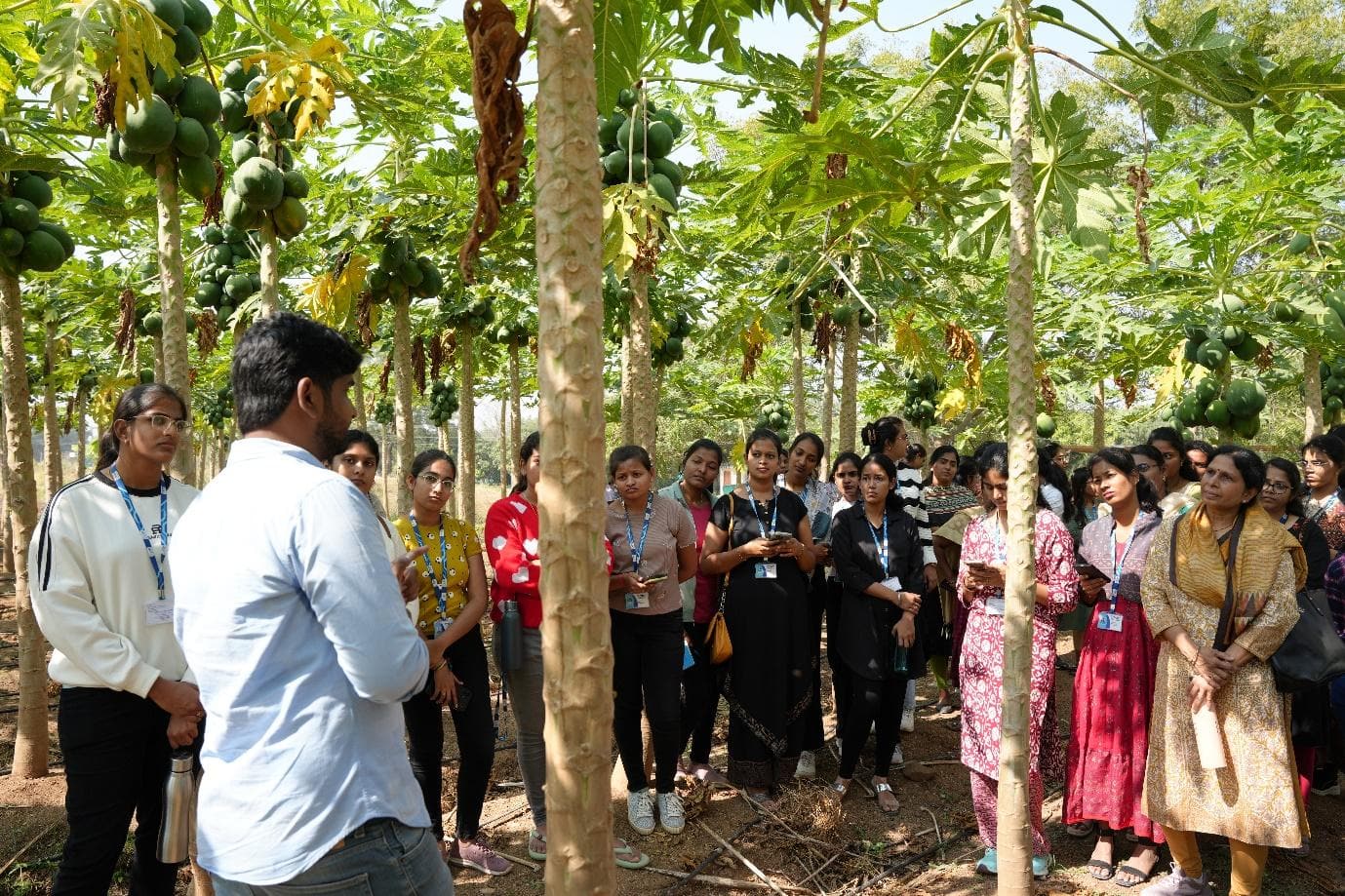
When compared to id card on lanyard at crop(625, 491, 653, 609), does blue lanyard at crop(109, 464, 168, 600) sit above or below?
above

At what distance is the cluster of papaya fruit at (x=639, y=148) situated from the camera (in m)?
4.80

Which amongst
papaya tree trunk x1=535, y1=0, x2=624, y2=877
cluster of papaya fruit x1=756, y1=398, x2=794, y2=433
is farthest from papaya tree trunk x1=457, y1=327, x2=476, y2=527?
Result: papaya tree trunk x1=535, y1=0, x2=624, y2=877

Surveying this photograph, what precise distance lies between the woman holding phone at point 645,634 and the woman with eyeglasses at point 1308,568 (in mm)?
2860

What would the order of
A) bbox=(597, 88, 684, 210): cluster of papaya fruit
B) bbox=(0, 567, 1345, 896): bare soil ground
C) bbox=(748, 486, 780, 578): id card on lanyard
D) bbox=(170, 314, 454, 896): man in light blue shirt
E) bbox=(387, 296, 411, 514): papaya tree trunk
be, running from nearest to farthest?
bbox=(170, 314, 454, 896): man in light blue shirt → bbox=(0, 567, 1345, 896): bare soil ground → bbox=(597, 88, 684, 210): cluster of papaya fruit → bbox=(748, 486, 780, 578): id card on lanyard → bbox=(387, 296, 411, 514): papaya tree trunk

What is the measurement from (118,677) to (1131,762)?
4.17 meters

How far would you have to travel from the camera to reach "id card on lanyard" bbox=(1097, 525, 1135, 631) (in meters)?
4.32

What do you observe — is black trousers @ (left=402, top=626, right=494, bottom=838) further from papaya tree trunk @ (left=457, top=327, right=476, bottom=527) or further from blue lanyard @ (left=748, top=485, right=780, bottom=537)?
papaya tree trunk @ (left=457, top=327, right=476, bottom=527)

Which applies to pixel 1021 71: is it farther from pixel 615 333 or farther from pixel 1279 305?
pixel 1279 305

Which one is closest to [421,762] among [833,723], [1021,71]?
[833,723]

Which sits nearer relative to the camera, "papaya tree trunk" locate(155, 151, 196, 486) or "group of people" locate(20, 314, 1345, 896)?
"group of people" locate(20, 314, 1345, 896)

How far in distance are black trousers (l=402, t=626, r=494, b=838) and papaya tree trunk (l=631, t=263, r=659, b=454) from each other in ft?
4.92

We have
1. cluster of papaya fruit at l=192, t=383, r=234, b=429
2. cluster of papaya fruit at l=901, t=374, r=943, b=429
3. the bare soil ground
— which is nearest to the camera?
the bare soil ground

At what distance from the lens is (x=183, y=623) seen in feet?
6.09

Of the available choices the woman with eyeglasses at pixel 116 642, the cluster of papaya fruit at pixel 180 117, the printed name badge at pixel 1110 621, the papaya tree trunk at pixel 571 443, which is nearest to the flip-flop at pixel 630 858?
the woman with eyeglasses at pixel 116 642
